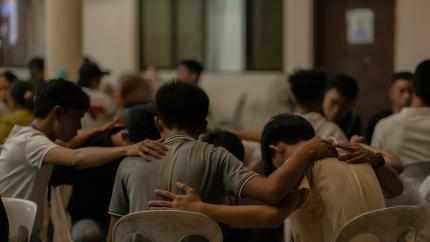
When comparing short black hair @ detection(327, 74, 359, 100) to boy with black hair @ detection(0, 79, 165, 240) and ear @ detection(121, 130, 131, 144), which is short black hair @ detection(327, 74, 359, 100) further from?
boy with black hair @ detection(0, 79, 165, 240)

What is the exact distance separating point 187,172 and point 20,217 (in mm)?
818

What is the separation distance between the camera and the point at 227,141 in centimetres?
376

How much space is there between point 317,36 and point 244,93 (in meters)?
1.21

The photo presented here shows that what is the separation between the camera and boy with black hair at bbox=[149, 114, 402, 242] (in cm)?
272

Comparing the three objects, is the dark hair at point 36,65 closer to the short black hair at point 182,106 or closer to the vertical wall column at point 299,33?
the vertical wall column at point 299,33

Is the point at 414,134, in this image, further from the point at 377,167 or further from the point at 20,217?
the point at 20,217

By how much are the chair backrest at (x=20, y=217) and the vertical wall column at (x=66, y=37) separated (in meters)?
4.49

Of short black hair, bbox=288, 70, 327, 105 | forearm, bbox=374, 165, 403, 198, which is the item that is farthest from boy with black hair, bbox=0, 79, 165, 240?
short black hair, bbox=288, 70, 327, 105

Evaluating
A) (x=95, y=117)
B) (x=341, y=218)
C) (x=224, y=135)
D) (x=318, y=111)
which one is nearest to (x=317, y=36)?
(x=95, y=117)

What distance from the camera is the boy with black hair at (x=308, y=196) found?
2719 mm

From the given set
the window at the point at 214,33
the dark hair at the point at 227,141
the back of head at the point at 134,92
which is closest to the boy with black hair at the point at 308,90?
the dark hair at the point at 227,141

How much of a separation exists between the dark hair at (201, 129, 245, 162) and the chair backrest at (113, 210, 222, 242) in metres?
1.03

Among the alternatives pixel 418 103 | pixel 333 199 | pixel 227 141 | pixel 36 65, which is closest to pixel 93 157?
pixel 227 141

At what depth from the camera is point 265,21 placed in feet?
32.4
